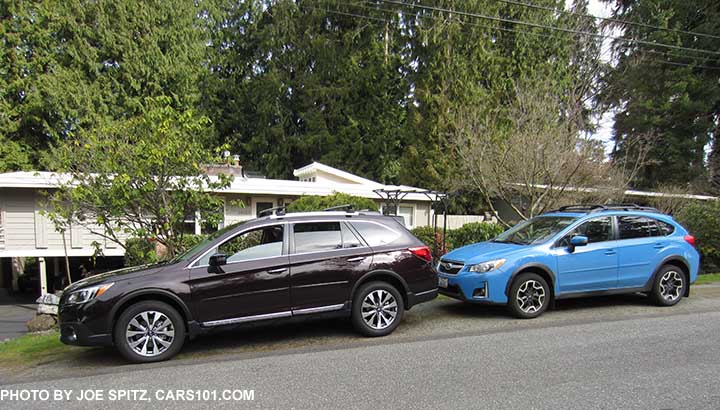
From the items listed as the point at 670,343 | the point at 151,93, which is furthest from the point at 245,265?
the point at 151,93

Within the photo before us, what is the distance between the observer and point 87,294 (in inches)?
182

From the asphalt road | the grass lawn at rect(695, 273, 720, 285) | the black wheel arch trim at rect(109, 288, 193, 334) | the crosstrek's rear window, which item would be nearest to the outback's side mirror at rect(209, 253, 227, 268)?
the black wheel arch trim at rect(109, 288, 193, 334)

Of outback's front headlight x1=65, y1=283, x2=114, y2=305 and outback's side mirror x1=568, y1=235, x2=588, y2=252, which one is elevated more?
outback's side mirror x1=568, y1=235, x2=588, y2=252

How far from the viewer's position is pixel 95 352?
514 centimetres

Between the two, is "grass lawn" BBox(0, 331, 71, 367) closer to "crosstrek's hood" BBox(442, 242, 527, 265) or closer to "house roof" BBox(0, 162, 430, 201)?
"house roof" BBox(0, 162, 430, 201)

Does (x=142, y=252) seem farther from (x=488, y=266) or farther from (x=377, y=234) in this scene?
(x=488, y=266)

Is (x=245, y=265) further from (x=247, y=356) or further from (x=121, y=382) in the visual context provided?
(x=121, y=382)

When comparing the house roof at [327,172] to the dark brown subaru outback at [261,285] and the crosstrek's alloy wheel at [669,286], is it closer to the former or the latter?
the dark brown subaru outback at [261,285]

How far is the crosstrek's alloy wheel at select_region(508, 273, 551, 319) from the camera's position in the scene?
6152 millimetres

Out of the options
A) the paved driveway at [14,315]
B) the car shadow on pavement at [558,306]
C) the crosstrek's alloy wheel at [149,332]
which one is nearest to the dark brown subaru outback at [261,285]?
the crosstrek's alloy wheel at [149,332]

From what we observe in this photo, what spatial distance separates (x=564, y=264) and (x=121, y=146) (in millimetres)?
7740

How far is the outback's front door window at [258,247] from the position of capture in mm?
5141

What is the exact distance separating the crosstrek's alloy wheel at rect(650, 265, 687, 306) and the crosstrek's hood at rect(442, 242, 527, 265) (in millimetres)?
2574

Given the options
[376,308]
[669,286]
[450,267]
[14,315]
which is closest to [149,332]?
[376,308]
